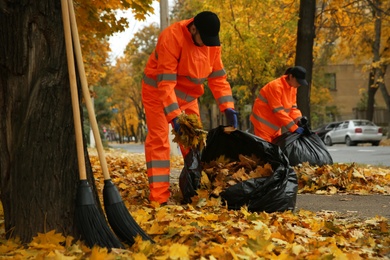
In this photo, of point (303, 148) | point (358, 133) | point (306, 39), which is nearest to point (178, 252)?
point (303, 148)

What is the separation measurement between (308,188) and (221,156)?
5.48 feet

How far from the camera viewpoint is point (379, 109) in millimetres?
45406

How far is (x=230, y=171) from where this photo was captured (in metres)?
5.61

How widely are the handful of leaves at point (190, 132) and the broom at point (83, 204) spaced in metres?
1.57

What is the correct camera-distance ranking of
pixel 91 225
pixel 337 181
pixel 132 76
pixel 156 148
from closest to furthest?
1. pixel 91 225
2. pixel 156 148
3. pixel 337 181
4. pixel 132 76

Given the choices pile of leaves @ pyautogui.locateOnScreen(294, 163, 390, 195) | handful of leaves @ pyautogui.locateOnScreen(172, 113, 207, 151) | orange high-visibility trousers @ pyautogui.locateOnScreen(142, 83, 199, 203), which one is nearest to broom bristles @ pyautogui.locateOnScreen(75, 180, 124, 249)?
handful of leaves @ pyautogui.locateOnScreen(172, 113, 207, 151)

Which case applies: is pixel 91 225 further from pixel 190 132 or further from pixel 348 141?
pixel 348 141

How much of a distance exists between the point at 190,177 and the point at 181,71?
925mm

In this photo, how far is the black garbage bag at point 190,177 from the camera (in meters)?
5.23

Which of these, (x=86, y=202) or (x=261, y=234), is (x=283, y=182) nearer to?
(x=261, y=234)

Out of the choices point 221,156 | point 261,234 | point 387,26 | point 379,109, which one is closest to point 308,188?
point 221,156

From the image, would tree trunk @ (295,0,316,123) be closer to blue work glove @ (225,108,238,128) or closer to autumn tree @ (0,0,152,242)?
blue work glove @ (225,108,238,128)

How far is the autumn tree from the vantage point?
3473 millimetres

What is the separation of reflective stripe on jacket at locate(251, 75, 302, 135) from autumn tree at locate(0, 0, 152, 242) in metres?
5.13
